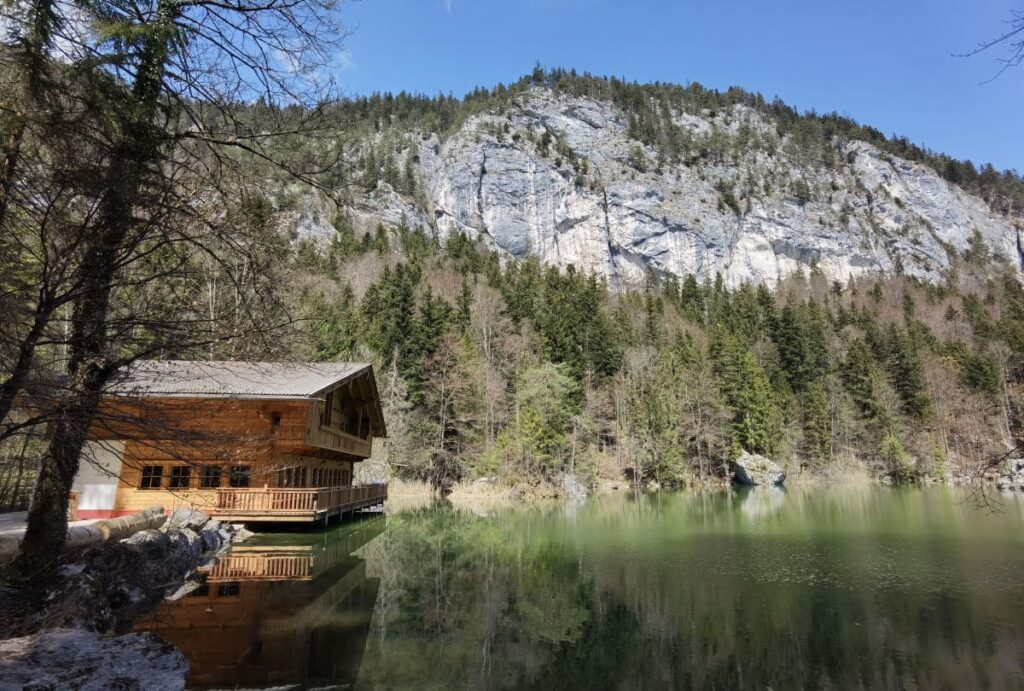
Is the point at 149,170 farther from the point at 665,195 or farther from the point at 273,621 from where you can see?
the point at 665,195

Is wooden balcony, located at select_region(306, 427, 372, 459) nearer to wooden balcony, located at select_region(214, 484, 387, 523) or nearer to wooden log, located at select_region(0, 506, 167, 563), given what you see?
wooden balcony, located at select_region(214, 484, 387, 523)

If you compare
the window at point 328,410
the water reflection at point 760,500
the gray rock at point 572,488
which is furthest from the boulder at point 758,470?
the window at point 328,410

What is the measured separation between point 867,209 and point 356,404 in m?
114

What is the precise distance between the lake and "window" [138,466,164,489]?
12.4 ft

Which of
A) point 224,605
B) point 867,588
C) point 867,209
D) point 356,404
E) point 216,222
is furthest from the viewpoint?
point 867,209

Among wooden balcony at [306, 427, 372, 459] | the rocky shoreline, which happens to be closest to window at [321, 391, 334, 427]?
wooden balcony at [306, 427, 372, 459]

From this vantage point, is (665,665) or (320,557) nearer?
(665,665)

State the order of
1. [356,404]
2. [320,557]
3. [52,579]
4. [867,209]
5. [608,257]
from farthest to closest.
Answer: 1. [867,209]
2. [608,257]
3. [356,404]
4. [320,557]
5. [52,579]

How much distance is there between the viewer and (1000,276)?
97000mm

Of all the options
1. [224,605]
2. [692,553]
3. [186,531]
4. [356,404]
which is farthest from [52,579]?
[356,404]

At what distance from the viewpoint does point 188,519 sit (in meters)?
13.9

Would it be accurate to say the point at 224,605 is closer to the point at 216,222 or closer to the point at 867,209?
the point at 216,222

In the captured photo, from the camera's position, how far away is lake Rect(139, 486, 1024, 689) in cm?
678

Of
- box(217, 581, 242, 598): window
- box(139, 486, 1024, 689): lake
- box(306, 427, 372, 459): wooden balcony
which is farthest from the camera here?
box(306, 427, 372, 459): wooden balcony
